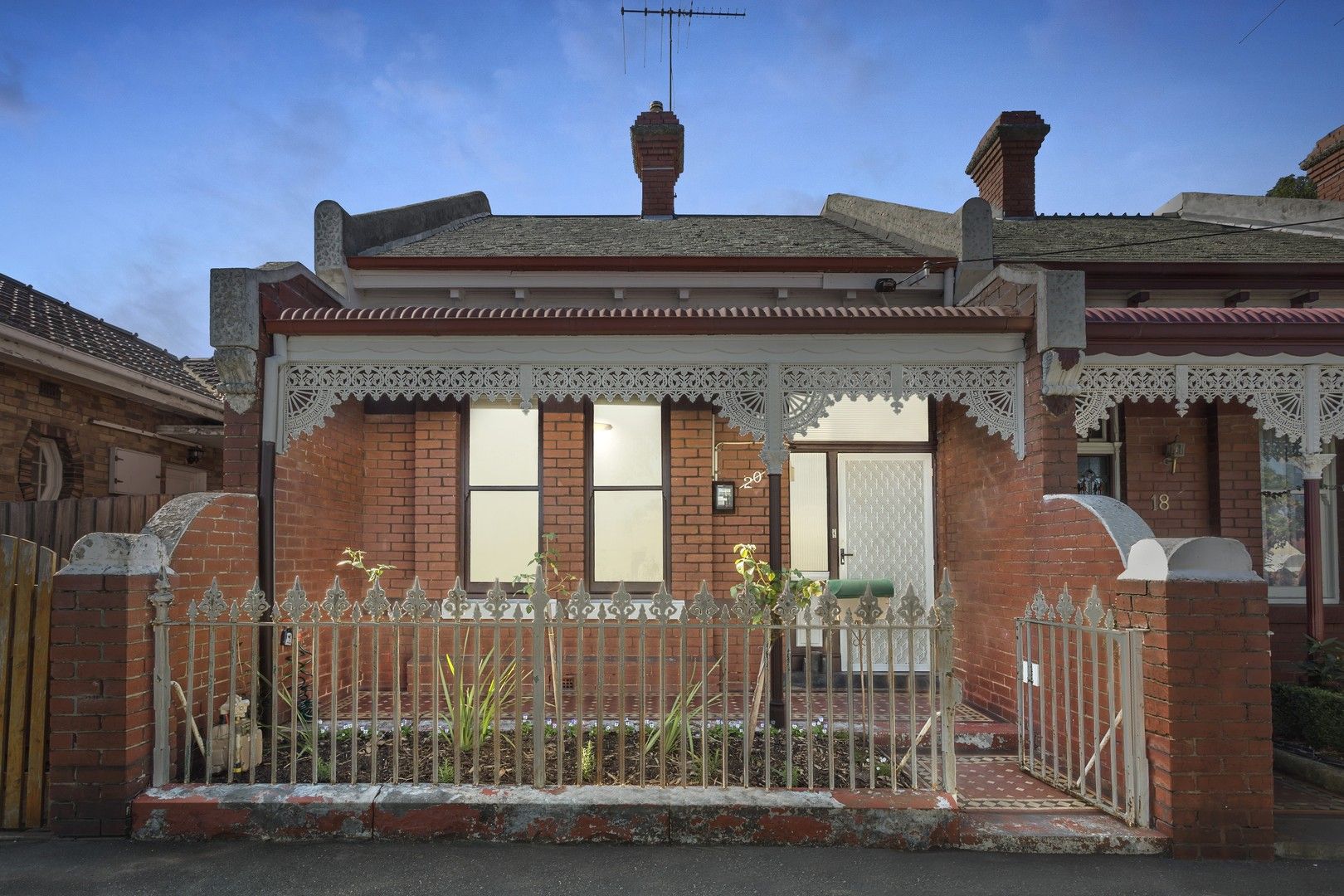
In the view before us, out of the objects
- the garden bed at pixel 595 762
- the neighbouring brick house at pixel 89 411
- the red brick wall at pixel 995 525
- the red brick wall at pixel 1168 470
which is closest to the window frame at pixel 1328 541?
the red brick wall at pixel 1168 470

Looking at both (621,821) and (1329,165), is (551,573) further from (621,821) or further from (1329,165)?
(1329,165)

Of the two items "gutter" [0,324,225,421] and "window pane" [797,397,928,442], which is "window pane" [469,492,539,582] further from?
"window pane" [797,397,928,442]

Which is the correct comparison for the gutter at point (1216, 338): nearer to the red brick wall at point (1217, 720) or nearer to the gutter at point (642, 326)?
the gutter at point (642, 326)

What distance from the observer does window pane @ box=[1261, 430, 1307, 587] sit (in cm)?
819

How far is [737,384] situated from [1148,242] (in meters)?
5.70

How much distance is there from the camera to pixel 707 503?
8.14 meters

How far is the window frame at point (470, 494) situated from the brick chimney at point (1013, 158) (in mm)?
7344

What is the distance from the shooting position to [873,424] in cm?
852

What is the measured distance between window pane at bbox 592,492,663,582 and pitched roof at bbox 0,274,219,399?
5300 millimetres

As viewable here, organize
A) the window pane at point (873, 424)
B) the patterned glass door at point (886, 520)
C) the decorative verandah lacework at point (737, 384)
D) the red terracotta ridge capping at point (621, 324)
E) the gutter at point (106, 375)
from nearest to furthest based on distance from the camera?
the red terracotta ridge capping at point (621, 324) < the decorative verandah lacework at point (737, 384) < the gutter at point (106, 375) < the patterned glass door at point (886, 520) < the window pane at point (873, 424)

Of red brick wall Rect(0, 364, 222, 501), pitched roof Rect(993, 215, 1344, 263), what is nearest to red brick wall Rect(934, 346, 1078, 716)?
pitched roof Rect(993, 215, 1344, 263)

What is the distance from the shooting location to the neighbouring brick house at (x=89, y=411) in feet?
26.1

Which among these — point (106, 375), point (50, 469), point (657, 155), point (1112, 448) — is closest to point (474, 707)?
point (1112, 448)

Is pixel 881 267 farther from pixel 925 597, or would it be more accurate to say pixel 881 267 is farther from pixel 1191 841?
pixel 1191 841
